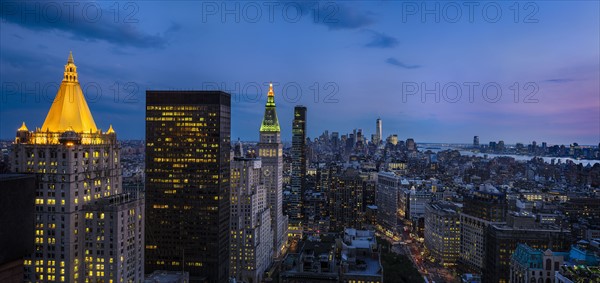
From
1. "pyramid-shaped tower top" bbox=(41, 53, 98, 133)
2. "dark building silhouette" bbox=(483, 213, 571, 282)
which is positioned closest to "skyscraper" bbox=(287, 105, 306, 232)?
"dark building silhouette" bbox=(483, 213, 571, 282)

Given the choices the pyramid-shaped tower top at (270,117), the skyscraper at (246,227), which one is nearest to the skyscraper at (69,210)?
the skyscraper at (246,227)

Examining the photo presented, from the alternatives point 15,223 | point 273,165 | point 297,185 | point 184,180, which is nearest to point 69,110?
point 15,223

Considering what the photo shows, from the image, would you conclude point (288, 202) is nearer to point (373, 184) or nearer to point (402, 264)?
point (373, 184)

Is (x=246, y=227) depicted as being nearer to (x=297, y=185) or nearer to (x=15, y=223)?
(x=15, y=223)

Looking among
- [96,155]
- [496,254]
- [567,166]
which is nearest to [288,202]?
[496,254]

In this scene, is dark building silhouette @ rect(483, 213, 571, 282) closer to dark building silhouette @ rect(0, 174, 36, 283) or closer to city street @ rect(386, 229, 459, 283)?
city street @ rect(386, 229, 459, 283)
